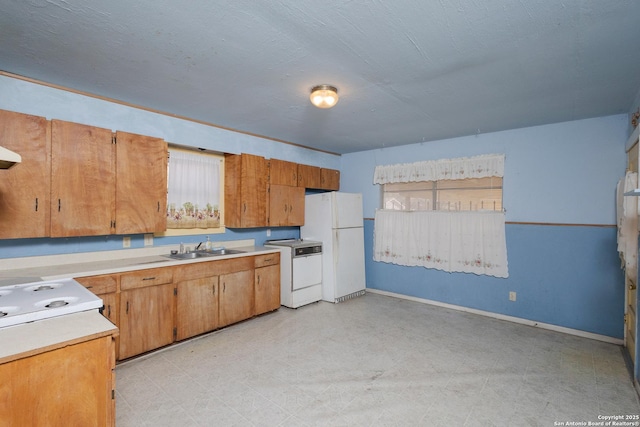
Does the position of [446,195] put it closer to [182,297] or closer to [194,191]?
[194,191]

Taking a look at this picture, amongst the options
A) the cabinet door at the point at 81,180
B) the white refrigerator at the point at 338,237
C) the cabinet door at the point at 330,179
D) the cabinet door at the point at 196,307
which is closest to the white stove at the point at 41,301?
the cabinet door at the point at 81,180

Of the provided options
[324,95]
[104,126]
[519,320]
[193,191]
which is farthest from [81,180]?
[519,320]

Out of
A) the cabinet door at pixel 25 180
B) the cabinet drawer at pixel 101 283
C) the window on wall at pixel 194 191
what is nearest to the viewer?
the cabinet door at pixel 25 180

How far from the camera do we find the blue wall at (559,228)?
3.35 metres

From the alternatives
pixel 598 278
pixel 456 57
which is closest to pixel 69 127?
pixel 456 57

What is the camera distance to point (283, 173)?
4.53 metres

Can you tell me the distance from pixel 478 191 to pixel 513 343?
194 centimetres

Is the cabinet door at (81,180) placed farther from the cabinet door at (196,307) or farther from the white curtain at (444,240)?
the white curtain at (444,240)

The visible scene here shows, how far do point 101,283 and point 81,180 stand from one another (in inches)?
35.6

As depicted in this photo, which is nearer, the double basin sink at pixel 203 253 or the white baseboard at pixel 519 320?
the white baseboard at pixel 519 320

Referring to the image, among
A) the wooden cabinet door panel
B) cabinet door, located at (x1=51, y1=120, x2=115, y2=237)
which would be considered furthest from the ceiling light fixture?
cabinet door, located at (x1=51, y1=120, x2=115, y2=237)

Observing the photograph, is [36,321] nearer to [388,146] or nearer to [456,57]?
[456,57]

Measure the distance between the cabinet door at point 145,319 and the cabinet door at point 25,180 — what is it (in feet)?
2.88

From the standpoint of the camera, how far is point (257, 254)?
153 inches
